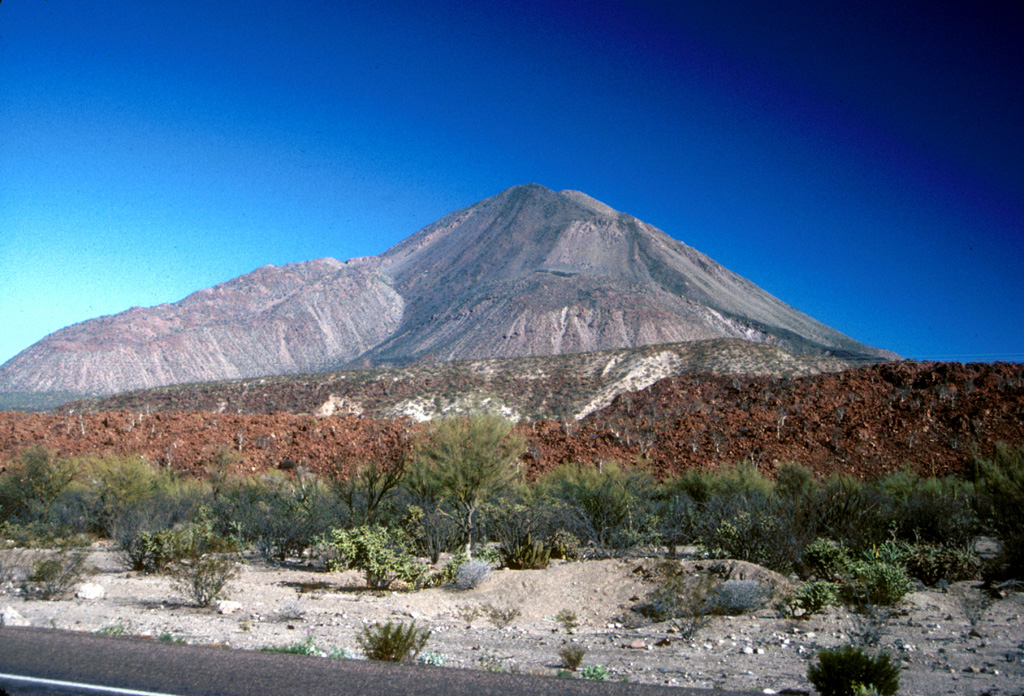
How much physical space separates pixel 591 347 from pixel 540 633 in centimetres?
9646

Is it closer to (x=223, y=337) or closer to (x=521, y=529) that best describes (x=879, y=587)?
(x=521, y=529)

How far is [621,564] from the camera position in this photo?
43.7ft

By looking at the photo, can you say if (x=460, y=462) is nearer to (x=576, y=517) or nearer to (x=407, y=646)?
(x=576, y=517)

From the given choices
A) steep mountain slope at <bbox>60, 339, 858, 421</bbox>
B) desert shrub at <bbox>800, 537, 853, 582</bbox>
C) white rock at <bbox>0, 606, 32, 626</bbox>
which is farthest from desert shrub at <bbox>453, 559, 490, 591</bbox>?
steep mountain slope at <bbox>60, 339, 858, 421</bbox>

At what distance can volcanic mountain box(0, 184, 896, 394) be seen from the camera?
367 ft

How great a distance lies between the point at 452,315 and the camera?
130250mm

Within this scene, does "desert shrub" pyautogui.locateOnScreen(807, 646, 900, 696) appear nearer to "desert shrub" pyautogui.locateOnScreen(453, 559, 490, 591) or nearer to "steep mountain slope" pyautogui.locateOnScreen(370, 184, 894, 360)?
"desert shrub" pyautogui.locateOnScreen(453, 559, 490, 591)

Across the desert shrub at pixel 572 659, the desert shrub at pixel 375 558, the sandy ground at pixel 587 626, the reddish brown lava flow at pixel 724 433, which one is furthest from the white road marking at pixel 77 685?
the reddish brown lava flow at pixel 724 433

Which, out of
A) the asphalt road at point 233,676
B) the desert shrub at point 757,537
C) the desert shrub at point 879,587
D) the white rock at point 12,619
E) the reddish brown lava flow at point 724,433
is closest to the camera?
the asphalt road at point 233,676

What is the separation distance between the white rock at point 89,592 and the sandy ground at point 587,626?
237 millimetres

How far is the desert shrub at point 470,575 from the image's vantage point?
42.7ft

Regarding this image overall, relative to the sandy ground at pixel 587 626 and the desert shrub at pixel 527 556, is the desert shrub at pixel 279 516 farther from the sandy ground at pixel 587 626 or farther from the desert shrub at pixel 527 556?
the desert shrub at pixel 527 556

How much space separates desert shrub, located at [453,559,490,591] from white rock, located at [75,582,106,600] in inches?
242

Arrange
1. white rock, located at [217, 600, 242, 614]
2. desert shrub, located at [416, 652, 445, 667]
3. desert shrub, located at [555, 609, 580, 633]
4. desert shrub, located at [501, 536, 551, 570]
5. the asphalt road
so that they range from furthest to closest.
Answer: desert shrub, located at [501, 536, 551, 570] → white rock, located at [217, 600, 242, 614] → desert shrub, located at [555, 609, 580, 633] → desert shrub, located at [416, 652, 445, 667] → the asphalt road
